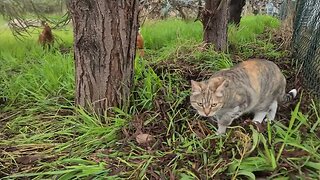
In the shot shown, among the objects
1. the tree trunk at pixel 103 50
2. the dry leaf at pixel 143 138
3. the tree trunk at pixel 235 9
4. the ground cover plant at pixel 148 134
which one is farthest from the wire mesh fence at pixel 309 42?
the tree trunk at pixel 235 9

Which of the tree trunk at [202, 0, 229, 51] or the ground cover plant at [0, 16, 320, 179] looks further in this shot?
the tree trunk at [202, 0, 229, 51]

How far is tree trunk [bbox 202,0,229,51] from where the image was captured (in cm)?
455

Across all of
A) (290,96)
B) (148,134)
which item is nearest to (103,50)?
(148,134)

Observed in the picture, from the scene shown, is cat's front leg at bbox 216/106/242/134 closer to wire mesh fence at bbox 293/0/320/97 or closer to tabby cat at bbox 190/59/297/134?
tabby cat at bbox 190/59/297/134

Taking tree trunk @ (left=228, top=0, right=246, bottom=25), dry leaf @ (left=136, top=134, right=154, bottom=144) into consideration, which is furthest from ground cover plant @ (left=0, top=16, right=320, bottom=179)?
tree trunk @ (left=228, top=0, right=246, bottom=25)

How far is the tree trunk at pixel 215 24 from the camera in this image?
14.9 feet

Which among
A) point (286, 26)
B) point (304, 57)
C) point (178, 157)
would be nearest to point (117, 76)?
point (178, 157)

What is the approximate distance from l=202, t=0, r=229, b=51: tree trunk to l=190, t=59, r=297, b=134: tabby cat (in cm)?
154

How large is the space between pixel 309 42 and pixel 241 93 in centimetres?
139

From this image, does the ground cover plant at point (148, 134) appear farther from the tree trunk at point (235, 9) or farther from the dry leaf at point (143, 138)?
the tree trunk at point (235, 9)

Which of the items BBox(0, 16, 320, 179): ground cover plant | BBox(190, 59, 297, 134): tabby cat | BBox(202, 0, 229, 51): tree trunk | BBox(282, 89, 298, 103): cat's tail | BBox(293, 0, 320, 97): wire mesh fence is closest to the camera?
BBox(0, 16, 320, 179): ground cover plant

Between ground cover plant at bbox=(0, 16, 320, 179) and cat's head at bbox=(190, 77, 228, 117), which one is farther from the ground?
cat's head at bbox=(190, 77, 228, 117)

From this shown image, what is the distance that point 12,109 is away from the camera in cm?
335

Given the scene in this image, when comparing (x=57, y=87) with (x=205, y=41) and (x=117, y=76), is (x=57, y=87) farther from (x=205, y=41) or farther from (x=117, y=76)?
(x=205, y=41)
